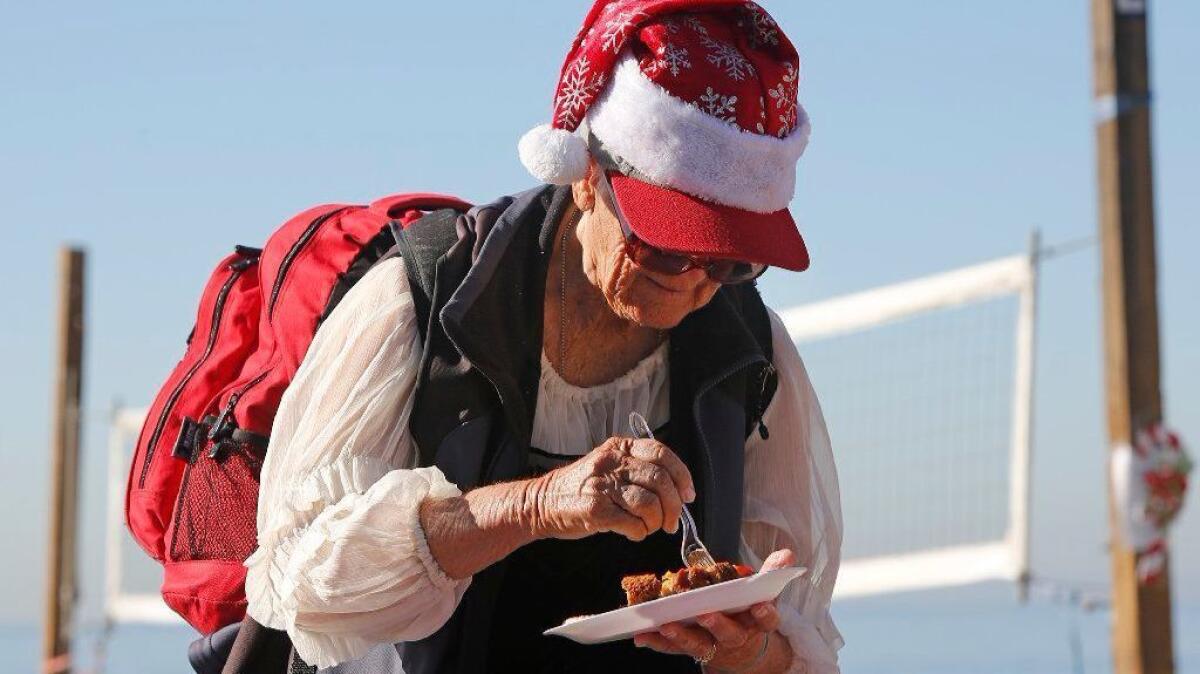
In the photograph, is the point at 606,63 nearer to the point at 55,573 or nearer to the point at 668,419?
the point at 668,419

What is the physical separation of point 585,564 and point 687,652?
36 centimetres

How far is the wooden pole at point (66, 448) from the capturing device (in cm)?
1541

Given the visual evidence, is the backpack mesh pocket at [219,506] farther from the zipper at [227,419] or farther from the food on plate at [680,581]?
the food on plate at [680,581]

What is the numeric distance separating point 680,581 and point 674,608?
6.8 inches

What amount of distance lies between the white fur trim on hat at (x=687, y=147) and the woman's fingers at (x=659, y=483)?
520mm

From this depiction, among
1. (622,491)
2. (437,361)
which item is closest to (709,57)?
(437,361)

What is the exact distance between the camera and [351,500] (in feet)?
10.4

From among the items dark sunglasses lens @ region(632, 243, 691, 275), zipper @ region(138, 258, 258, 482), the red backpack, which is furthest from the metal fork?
zipper @ region(138, 258, 258, 482)

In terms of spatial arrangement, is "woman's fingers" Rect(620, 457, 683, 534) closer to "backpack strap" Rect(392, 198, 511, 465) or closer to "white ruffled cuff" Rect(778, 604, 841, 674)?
"backpack strap" Rect(392, 198, 511, 465)

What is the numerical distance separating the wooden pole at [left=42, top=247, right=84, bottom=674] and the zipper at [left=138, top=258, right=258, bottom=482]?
40.2 ft

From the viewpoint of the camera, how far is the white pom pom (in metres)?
3.33

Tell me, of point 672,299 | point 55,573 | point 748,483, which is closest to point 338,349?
point 672,299

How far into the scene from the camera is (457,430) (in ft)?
10.9

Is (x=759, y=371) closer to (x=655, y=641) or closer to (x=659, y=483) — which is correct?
(x=655, y=641)
